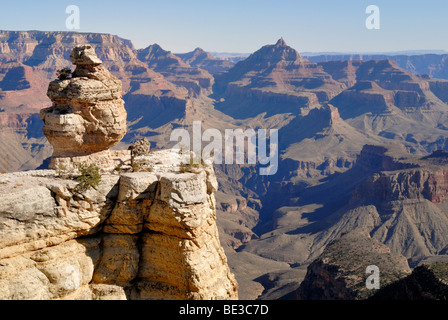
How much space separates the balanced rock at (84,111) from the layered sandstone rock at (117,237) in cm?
315

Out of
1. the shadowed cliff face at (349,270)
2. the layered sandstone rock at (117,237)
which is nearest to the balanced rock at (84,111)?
the layered sandstone rock at (117,237)

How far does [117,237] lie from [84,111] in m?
7.75

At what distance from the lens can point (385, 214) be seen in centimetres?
11688

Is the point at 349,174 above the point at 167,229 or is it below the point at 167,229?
below

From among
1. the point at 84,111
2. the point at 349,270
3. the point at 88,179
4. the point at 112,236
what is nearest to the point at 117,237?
the point at 112,236

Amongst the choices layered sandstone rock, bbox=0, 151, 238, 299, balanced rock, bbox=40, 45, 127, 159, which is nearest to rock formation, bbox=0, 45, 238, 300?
layered sandstone rock, bbox=0, 151, 238, 299

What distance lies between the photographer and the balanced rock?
23297mm

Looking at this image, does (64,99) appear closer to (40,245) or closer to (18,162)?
(40,245)

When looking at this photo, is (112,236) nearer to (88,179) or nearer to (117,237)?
(117,237)

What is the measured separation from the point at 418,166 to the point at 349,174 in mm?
41336

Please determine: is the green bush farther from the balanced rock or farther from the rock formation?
the balanced rock

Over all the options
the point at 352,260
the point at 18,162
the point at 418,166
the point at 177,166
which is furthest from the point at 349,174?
the point at 177,166

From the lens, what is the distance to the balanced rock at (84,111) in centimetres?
2330

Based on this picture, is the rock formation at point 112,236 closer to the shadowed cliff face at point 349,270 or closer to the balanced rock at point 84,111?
the balanced rock at point 84,111
